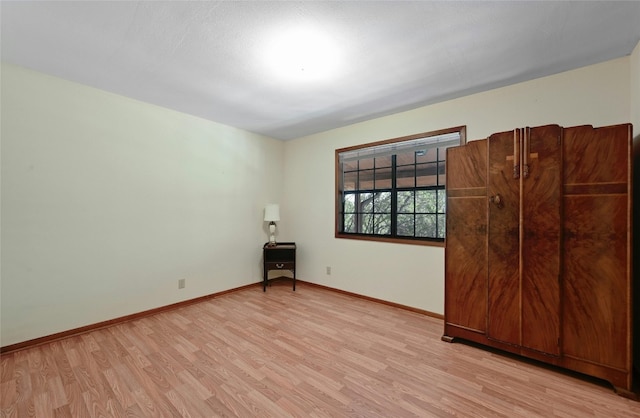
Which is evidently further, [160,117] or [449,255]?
[160,117]

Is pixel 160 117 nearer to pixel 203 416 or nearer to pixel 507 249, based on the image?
pixel 203 416

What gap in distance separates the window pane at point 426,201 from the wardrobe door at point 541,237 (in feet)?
3.82

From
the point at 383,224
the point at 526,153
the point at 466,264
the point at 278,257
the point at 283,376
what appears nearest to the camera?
the point at 283,376

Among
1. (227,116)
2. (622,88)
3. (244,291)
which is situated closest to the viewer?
(622,88)

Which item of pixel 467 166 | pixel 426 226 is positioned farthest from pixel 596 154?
pixel 426 226

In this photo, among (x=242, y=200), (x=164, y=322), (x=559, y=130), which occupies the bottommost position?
(x=164, y=322)

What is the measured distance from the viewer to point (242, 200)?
4164 mm

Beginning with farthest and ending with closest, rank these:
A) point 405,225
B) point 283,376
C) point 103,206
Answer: point 405,225
point 103,206
point 283,376

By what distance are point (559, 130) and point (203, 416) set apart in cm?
317

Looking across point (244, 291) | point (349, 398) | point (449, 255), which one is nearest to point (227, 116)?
point (244, 291)

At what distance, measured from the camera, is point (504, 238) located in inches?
86.7

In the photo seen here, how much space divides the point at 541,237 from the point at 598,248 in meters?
0.32

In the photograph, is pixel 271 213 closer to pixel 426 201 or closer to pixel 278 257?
pixel 278 257

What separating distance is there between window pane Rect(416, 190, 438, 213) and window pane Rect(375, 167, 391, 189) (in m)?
0.45
